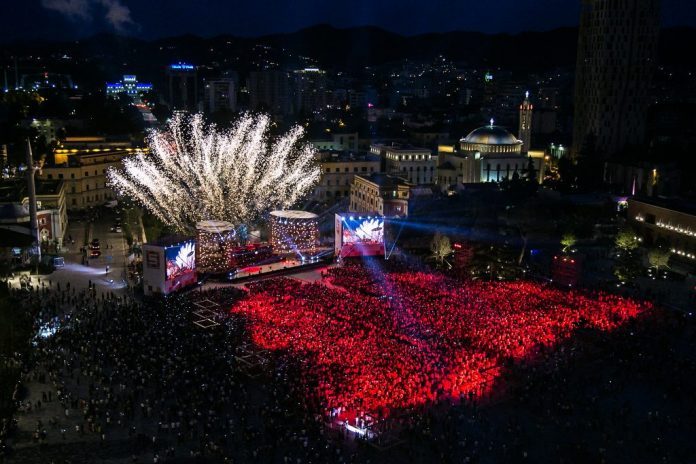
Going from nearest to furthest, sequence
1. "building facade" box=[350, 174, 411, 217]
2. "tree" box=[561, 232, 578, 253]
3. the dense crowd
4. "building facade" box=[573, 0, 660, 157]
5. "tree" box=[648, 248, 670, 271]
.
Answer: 1. the dense crowd
2. "tree" box=[648, 248, 670, 271]
3. "tree" box=[561, 232, 578, 253]
4. "building facade" box=[350, 174, 411, 217]
5. "building facade" box=[573, 0, 660, 157]

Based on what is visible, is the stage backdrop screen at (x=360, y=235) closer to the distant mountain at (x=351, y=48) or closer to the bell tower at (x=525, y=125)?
the bell tower at (x=525, y=125)

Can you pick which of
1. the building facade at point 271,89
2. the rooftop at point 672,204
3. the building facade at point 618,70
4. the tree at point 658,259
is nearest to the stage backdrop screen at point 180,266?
the tree at point 658,259

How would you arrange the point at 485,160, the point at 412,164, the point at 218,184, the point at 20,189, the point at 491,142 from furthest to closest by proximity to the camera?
the point at 491,142
the point at 412,164
the point at 485,160
the point at 218,184
the point at 20,189

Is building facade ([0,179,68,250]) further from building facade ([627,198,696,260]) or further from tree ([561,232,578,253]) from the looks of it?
building facade ([627,198,696,260])

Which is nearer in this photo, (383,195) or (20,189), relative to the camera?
(20,189)

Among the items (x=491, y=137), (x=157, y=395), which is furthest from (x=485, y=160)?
(x=157, y=395)

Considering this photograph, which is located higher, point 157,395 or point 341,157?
point 341,157

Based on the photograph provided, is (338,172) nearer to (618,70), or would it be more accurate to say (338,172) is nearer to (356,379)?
(618,70)

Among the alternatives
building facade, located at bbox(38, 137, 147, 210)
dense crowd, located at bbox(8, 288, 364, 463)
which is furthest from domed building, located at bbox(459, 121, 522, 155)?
dense crowd, located at bbox(8, 288, 364, 463)
